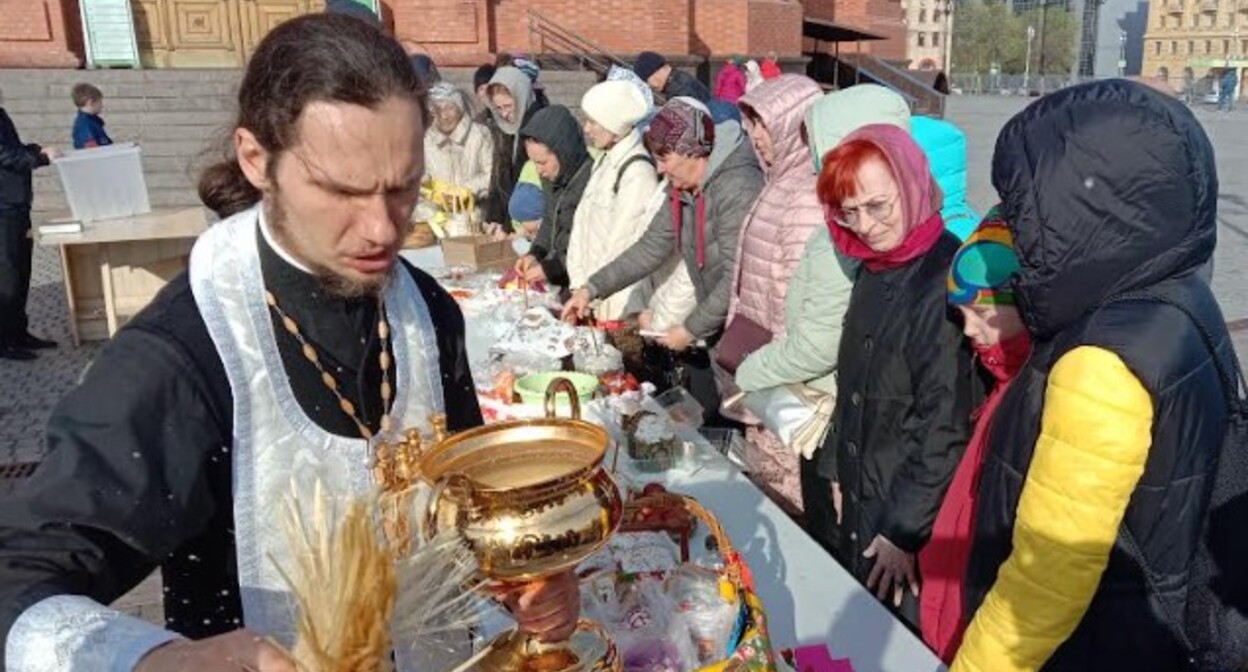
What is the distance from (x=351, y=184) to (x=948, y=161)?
2.49 m

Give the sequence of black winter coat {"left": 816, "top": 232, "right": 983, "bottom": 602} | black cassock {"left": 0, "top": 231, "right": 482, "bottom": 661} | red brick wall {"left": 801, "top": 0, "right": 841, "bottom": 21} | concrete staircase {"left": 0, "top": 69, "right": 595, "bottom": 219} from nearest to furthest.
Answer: black cassock {"left": 0, "top": 231, "right": 482, "bottom": 661} → black winter coat {"left": 816, "top": 232, "right": 983, "bottom": 602} → concrete staircase {"left": 0, "top": 69, "right": 595, "bottom": 219} → red brick wall {"left": 801, "top": 0, "right": 841, "bottom": 21}

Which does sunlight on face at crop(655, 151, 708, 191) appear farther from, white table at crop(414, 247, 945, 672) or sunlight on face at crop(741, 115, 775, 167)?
white table at crop(414, 247, 945, 672)

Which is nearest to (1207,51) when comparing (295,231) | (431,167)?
(431,167)

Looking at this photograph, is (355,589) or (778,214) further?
(778,214)

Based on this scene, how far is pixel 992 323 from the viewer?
2.05m

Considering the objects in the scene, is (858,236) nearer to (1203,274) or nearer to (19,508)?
(1203,274)

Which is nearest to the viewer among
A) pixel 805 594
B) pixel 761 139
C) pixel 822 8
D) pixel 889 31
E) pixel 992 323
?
pixel 805 594

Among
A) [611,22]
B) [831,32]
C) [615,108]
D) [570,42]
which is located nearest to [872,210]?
[615,108]

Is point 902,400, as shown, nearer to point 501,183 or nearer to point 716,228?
point 716,228

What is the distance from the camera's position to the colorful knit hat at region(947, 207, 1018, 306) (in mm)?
1980

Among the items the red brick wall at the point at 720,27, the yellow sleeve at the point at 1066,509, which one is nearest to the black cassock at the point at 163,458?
the yellow sleeve at the point at 1066,509

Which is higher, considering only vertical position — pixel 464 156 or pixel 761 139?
pixel 761 139

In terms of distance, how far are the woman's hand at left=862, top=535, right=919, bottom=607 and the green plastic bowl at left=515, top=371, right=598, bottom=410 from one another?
923 millimetres

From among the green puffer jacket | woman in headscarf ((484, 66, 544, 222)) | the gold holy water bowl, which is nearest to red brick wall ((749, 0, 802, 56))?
woman in headscarf ((484, 66, 544, 222))
